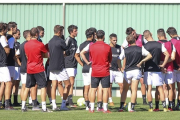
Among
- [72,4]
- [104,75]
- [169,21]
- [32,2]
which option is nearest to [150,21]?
[169,21]

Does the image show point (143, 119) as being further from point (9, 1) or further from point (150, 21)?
point (9, 1)

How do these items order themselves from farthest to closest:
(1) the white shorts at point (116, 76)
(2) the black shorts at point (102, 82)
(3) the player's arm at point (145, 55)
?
(1) the white shorts at point (116, 76), (3) the player's arm at point (145, 55), (2) the black shorts at point (102, 82)

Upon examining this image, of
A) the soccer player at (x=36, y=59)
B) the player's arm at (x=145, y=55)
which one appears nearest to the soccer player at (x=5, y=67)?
the soccer player at (x=36, y=59)

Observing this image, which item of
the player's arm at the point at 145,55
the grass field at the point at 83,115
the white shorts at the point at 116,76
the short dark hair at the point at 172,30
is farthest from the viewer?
the white shorts at the point at 116,76

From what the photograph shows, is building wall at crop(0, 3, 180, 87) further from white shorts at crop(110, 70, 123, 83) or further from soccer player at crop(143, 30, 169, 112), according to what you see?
soccer player at crop(143, 30, 169, 112)

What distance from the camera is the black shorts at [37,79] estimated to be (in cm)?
1770

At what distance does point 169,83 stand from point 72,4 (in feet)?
36.9

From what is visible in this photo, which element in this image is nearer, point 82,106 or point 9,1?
point 82,106

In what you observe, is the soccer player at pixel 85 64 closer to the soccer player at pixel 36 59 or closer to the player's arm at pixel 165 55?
the soccer player at pixel 36 59

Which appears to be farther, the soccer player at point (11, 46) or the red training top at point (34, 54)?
the soccer player at point (11, 46)

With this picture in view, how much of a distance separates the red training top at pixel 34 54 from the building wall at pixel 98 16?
37.7ft

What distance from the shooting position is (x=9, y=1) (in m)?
29.7

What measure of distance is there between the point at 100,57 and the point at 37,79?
1826 mm

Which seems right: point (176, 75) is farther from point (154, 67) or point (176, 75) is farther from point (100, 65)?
point (100, 65)
